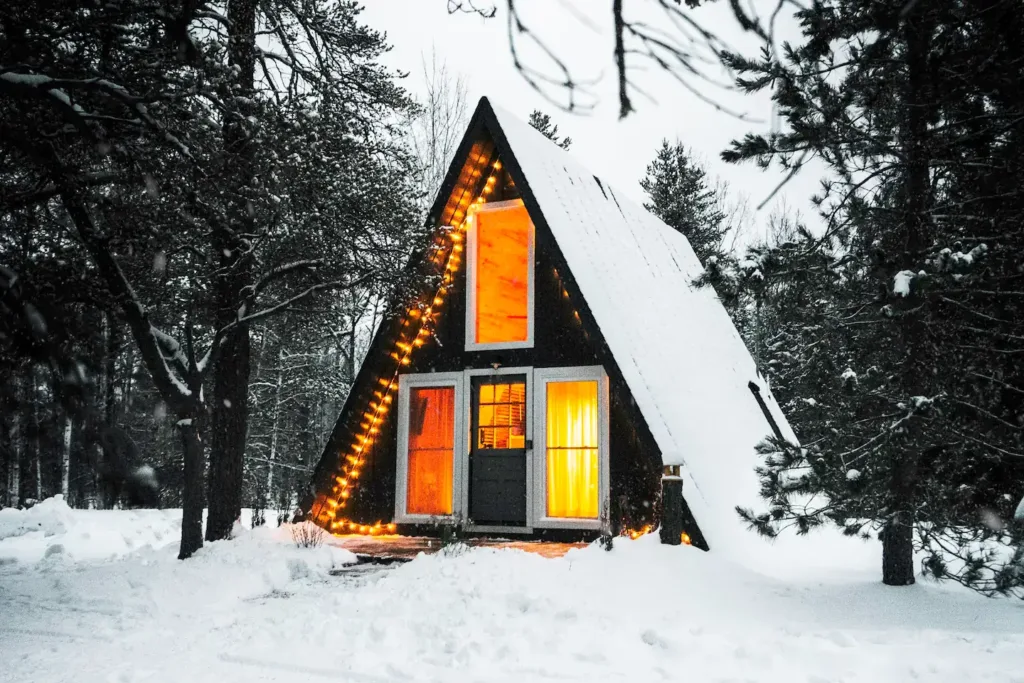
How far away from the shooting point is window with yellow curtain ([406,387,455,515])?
11898 mm

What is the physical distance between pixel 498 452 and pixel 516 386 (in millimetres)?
983

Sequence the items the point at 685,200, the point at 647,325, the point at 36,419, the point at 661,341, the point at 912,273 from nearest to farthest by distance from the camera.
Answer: the point at 36,419
the point at 912,273
the point at 647,325
the point at 661,341
the point at 685,200

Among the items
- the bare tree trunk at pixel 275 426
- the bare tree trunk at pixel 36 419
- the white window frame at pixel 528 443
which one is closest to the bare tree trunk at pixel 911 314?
the white window frame at pixel 528 443

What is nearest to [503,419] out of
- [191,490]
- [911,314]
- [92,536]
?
[191,490]

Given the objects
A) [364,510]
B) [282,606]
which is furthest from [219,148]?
[364,510]

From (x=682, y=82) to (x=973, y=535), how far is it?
5285 millimetres

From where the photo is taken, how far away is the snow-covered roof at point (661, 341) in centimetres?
988

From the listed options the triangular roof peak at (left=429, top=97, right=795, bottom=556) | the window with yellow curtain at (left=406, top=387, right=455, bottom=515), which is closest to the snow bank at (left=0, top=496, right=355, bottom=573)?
the window with yellow curtain at (left=406, top=387, right=455, bottom=515)

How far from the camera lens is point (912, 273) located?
6.11m

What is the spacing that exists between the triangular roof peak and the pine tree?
1552cm

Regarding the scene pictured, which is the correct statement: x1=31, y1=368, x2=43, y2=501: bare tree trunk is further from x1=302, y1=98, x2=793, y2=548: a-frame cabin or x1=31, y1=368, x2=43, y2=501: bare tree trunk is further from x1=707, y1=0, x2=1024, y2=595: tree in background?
x1=302, y1=98, x2=793, y2=548: a-frame cabin

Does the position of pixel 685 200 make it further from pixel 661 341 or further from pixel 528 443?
pixel 528 443

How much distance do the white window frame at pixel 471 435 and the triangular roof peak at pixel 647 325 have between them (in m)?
1.66

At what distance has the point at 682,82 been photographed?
89.7 inches
